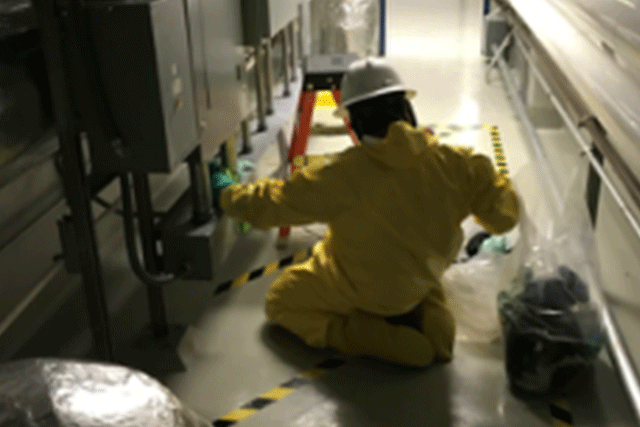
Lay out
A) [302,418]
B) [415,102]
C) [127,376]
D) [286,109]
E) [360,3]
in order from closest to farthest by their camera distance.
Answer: [127,376], [302,418], [286,109], [415,102], [360,3]

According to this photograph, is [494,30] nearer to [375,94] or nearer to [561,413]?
[375,94]

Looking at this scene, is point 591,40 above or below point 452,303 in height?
above

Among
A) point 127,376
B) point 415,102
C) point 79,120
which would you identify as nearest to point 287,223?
point 79,120

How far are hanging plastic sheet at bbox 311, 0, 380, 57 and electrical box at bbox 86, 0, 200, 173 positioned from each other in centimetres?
502

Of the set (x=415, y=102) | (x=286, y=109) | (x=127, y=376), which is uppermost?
(x=127, y=376)

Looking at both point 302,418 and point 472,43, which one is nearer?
point 302,418

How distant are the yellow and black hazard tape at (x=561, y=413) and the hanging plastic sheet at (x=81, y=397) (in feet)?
4.64

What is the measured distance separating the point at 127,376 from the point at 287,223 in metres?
1.24

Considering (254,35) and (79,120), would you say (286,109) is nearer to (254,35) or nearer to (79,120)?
(254,35)

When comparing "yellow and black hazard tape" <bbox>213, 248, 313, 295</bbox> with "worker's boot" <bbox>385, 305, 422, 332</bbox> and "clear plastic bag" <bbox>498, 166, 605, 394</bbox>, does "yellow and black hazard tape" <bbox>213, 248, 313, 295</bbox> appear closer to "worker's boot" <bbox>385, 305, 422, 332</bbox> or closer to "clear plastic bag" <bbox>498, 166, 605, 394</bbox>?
"worker's boot" <bbox>385, 305, 422, 332</bbox>

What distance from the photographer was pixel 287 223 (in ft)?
7.56

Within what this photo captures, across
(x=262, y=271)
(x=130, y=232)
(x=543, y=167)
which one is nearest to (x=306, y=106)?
(x=262, y=271)

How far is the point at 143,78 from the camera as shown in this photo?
5.76ft

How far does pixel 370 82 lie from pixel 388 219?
0.46 metres
